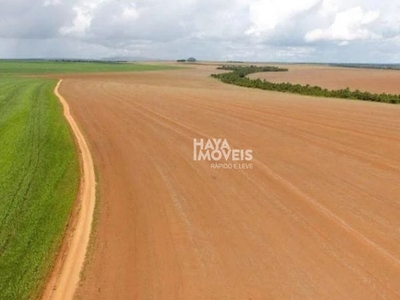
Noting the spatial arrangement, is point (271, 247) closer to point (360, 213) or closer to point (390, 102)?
point (360, 213)

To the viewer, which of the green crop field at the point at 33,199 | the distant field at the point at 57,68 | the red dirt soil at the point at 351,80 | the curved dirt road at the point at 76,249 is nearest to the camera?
the curved dirt road at the point at 76,249

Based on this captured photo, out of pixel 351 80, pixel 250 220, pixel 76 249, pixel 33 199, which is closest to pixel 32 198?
pixel 33 199

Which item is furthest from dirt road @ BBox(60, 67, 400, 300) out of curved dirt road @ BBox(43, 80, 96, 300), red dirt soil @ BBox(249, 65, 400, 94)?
red dirt soil @ BBox(249, 65, 400, 94)

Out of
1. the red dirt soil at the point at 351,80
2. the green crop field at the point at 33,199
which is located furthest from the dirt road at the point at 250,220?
the red dirt soil at the point at 351,80

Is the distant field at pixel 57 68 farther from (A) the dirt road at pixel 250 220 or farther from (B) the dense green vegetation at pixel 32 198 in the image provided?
(A) the dirt road at pixel 250 220

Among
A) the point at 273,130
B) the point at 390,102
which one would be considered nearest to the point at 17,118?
the point at 273,130
